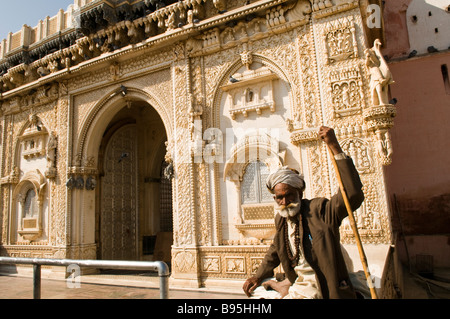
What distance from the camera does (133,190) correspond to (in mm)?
11188

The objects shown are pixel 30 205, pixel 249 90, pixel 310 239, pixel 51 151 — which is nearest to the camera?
pixel 310 239

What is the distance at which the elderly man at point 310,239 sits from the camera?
2350 mm

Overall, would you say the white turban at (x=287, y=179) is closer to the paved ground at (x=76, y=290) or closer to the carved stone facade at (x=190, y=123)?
the paved ground at (x=76, y=290)

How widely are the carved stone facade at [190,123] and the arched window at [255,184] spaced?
3 cm

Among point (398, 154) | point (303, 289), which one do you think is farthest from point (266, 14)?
point (303, 289)

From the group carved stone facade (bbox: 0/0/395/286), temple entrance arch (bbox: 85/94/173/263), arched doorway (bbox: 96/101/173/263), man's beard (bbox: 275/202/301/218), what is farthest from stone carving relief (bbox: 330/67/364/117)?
arched doorway (bbox: 96/101/173/263)

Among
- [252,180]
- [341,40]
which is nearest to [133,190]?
[252,180]

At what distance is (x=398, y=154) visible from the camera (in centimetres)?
915

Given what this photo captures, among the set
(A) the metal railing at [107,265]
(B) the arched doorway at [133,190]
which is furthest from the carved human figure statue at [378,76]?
(B) the arched doorway at [133,190]

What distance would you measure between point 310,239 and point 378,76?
418 centimetres

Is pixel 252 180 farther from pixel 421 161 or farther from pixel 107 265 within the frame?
pixel 421 161

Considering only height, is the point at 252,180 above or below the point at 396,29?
below
